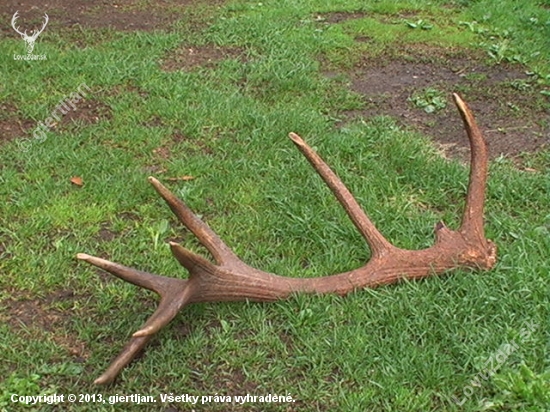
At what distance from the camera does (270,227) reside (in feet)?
12.9

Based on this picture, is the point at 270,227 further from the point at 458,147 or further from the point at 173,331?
the point at 458,147

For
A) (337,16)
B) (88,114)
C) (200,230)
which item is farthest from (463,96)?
(200,230)

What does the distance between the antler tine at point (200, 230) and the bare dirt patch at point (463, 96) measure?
2.18m

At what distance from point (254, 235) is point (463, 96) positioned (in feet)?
8.43

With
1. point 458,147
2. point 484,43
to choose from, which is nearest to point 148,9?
point 484,43

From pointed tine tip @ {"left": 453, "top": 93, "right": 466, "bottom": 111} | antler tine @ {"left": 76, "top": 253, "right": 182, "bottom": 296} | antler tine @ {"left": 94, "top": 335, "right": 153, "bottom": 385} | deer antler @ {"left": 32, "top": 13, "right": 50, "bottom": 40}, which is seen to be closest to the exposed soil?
deer antler @ {"left": 32, "top": 13, "right": 50, "bottom": 40}

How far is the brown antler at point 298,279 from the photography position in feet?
9.71

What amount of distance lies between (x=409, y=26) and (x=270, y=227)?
12.8 ft

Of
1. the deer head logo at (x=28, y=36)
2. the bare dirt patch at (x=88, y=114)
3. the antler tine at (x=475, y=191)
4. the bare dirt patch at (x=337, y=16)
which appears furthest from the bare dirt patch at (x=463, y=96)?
the deer head logo at (x=28, y=36)

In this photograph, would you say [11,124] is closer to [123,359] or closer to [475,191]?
[123,359]

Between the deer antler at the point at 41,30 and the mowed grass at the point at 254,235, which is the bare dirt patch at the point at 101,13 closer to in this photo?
the deer antler at the point at 41,30

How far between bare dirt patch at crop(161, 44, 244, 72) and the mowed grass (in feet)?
0.25

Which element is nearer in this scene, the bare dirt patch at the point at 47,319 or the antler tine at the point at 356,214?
the bare dirt patch at the point at 47,319

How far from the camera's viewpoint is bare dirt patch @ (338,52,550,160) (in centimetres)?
500
